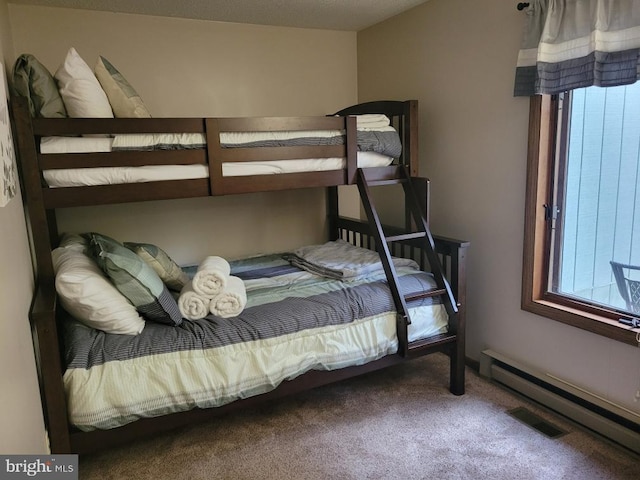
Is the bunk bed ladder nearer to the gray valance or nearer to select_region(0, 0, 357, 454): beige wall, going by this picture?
the gray valance

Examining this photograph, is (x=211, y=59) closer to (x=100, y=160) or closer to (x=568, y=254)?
(x=100, y=160)

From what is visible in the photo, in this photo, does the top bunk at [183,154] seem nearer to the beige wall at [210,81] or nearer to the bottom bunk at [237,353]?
the bottom bunk at [237,353]

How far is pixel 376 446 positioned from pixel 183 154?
64.1 inches

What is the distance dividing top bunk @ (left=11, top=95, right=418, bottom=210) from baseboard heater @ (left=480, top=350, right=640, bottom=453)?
1.35m

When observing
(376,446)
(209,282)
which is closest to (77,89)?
(209,282)

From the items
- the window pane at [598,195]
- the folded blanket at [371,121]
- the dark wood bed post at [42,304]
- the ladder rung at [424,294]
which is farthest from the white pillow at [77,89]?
the window pane at [598,195]

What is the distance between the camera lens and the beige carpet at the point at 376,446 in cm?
208

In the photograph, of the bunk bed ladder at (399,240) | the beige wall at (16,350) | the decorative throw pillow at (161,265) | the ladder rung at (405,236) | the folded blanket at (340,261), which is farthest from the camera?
the folded blanket at (340,261)

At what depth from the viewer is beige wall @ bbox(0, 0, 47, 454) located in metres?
1.23

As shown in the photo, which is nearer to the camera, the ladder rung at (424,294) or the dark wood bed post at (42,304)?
the dark wood bed post at (42,304)

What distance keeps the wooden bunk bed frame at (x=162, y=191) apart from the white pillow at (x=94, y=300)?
0.09 m

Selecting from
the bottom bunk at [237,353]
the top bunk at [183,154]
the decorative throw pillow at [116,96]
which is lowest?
the bottom bunk at [237,353]

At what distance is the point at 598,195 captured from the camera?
7.57 feet

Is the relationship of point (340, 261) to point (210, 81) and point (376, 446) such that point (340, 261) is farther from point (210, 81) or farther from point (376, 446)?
point (210, 81)
